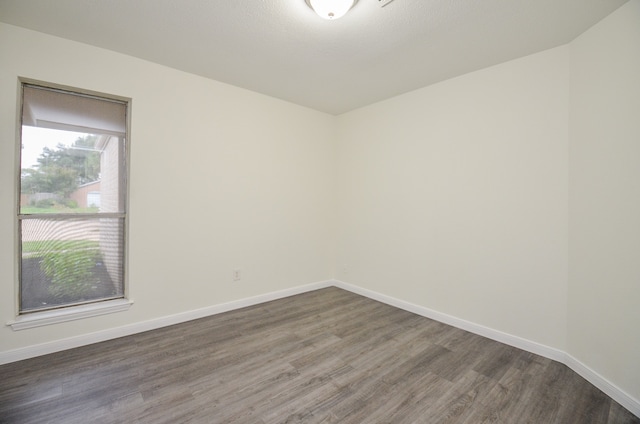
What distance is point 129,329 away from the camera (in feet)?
8.83

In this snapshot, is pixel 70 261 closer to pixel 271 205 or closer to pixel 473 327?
pixel 271 205

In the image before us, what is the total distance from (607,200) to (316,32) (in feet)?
8.17

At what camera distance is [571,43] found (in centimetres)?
224

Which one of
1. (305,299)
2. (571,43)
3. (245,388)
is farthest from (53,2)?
(571,43)

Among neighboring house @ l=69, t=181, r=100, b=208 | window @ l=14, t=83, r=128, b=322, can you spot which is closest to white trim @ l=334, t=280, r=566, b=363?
window @ l=14, t=83, r=128, b=322

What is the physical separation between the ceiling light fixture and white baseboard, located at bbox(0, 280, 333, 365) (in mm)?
3070

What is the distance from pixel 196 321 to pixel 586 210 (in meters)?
3.72

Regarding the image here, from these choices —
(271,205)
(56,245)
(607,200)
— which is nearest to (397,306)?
(271,205)

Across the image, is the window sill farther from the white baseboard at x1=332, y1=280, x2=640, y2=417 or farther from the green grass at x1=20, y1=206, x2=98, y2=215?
the white baseboard at x1=332, y1=280, x2=640, y2=417

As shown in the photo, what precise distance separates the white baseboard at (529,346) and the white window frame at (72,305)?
2.94 m

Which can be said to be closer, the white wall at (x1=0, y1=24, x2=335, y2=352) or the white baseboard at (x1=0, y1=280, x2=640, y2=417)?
the white baseboard at (x1=0, y1=280, x2=640, y2=417)

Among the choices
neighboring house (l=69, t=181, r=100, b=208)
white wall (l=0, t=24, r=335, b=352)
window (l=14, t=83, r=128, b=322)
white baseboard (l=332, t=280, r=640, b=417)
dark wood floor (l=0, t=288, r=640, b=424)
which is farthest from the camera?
neighboring house (l=69, t=181, r=100, b=208)

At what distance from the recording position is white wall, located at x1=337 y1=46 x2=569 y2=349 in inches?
93.5

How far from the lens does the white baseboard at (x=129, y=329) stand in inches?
88.6
